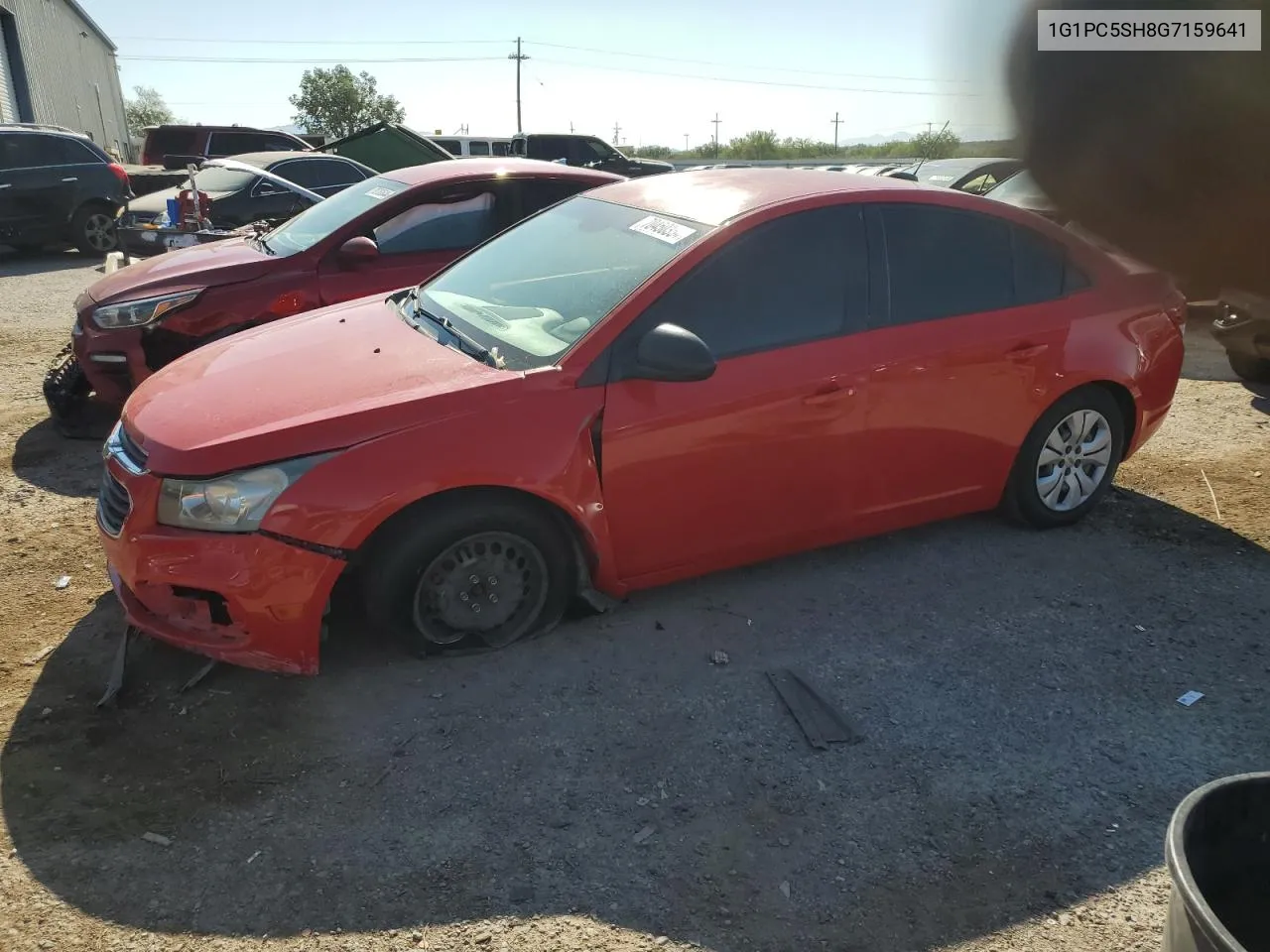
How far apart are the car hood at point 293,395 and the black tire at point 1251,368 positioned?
603 centimetres

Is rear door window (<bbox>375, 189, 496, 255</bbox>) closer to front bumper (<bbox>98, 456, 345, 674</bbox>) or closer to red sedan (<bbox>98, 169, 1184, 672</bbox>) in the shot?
red sedan (<bbox>98, 169, 1184, 672</bbox>)

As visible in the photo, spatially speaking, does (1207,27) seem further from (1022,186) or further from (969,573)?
(969,573)

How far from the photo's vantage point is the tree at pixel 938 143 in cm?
105

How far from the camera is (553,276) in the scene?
3.93 meters

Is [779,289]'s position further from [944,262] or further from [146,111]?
[146,111]

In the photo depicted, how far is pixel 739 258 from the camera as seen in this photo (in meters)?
3.62

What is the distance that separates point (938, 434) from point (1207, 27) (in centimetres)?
321

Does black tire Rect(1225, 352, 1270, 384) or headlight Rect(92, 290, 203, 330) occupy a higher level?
headlight Rect(92, 290, 203, 330)

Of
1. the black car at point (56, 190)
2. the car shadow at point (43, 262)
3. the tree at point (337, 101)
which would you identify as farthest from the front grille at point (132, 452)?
the tree at point (337, 101)

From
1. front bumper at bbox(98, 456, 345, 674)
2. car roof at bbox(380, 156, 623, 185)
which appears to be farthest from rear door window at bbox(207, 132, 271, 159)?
front bumper at bbox(98, 456, 345, 674)

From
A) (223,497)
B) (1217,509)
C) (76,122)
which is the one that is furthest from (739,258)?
(76,122)

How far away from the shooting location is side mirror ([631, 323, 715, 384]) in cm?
327

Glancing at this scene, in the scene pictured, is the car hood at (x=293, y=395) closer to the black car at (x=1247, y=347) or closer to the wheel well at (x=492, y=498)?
the wheel well at (x=492, y=498)

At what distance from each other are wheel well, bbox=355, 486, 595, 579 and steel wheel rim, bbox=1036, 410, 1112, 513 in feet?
7.17
